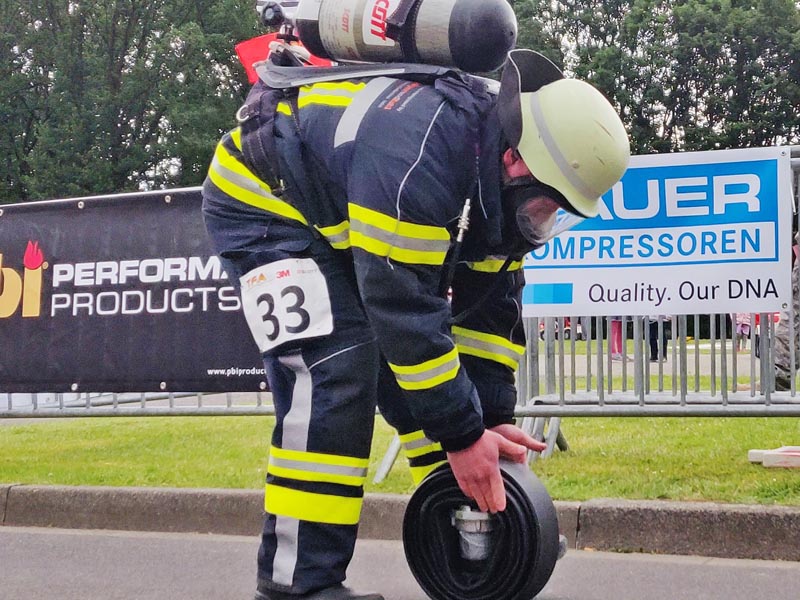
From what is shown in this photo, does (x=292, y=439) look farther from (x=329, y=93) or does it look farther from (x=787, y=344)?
(x=787, y=344)

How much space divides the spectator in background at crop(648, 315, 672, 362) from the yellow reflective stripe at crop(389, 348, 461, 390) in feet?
10.3

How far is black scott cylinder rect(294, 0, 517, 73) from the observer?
281 cm

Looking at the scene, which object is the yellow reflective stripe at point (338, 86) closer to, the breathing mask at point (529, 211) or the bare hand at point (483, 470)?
the breathing mask at point (529, 211)

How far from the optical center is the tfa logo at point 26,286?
646cm

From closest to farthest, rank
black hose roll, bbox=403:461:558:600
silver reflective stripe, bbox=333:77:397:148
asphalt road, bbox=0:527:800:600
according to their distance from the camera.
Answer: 1. silver reflective stripe, bbox=333:77:397:148
2. black hose roll, bbox=403:461:558:600
3. asphalt road, bbox=0:527:800:600

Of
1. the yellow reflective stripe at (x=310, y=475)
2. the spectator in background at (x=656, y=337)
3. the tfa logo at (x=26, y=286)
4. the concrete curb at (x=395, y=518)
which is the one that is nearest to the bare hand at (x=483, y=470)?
the yellow reflective stripe at (x=310, y=475)

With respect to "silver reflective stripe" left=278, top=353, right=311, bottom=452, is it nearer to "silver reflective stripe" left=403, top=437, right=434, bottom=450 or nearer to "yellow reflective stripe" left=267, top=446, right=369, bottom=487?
"yellow reflective stripe" left=267, top=446, right=369, bottom=487

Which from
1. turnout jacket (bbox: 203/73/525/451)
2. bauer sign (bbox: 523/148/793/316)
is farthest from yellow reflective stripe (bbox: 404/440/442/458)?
bauer sign (bbox: 523/148/793/316)

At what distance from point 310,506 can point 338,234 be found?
741 mm

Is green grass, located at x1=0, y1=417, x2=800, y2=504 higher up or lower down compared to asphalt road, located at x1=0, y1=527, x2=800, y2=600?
lower down

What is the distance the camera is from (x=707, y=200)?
5457 millimetres

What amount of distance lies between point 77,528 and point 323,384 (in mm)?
2896

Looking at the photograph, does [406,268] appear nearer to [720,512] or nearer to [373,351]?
[373,351]

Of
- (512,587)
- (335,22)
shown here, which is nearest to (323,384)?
(512,587)
